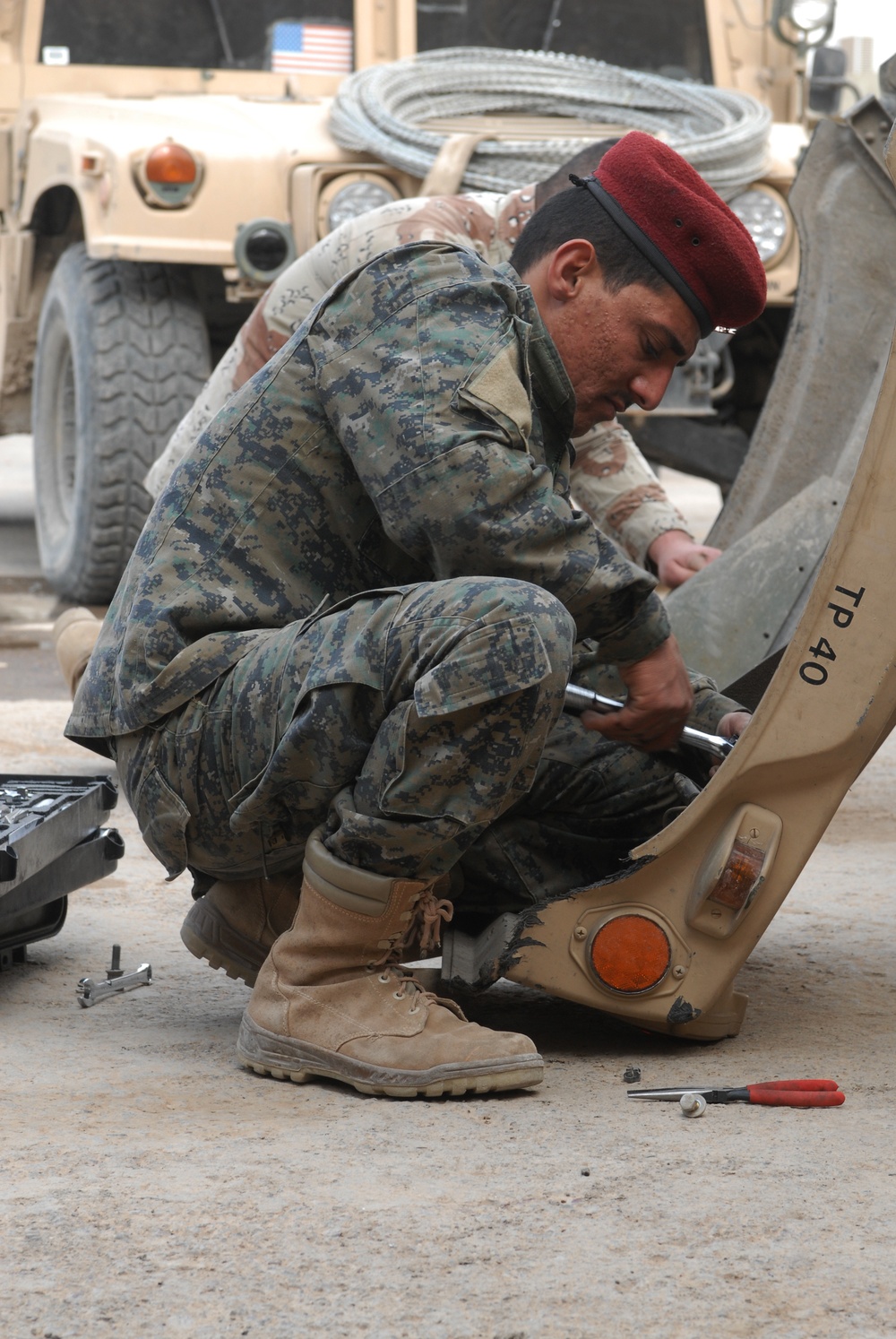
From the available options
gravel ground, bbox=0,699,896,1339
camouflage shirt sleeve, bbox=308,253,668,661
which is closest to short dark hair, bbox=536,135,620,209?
camouflage shirt sleeve, bbox=308,253,668,661

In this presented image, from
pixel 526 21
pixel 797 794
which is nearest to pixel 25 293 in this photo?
pixel 526 21

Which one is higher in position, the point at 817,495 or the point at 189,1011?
the point at 817,495

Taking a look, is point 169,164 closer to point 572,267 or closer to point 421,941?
point 572,267

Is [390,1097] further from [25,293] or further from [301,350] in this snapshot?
[25,293]

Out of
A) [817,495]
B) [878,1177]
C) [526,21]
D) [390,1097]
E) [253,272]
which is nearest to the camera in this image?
[878,1177]

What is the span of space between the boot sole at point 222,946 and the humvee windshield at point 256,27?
4.07m

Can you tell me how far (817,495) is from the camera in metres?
2.89

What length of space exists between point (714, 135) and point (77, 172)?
1804 millimetres

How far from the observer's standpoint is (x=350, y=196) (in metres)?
4.86

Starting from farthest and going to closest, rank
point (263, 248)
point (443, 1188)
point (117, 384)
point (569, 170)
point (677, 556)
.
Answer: point (117, 384) < point (263, 248) < point (677, 556) < point (569, 170) < point (443, 1188)

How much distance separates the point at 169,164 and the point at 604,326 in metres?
3.17

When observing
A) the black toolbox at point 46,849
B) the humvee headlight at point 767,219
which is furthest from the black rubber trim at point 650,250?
the humvee headlight at point 767,219

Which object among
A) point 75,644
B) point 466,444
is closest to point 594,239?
point 466,444

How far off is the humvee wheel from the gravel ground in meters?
2.94
